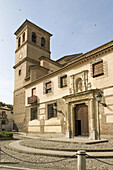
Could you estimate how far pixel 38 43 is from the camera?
26.6 metres

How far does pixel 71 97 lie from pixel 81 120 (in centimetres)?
204

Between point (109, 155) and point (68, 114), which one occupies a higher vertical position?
point (68, 114)

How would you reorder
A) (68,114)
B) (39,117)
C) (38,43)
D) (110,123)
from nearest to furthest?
(110,123), (68,114), (39,117), (38,43)

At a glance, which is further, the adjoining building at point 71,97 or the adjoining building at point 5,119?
the adjoining building at point 5,119

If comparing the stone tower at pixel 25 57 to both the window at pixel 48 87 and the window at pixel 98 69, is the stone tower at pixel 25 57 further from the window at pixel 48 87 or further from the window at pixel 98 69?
the window at pixel 98 69

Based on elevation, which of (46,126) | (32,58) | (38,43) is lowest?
(46,126)

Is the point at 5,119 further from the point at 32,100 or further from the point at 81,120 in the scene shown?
the point at 81,120

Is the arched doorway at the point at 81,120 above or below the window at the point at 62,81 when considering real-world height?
below

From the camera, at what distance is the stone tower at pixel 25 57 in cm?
2133

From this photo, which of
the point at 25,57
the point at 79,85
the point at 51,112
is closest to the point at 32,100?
the point at 51,112

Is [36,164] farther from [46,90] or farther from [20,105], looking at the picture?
[20,105]

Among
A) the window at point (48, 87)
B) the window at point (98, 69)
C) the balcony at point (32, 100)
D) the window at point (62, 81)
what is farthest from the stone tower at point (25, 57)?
the window at point (98, 69)

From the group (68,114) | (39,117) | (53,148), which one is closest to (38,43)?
(39,117)

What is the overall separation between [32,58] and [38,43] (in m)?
3.40
